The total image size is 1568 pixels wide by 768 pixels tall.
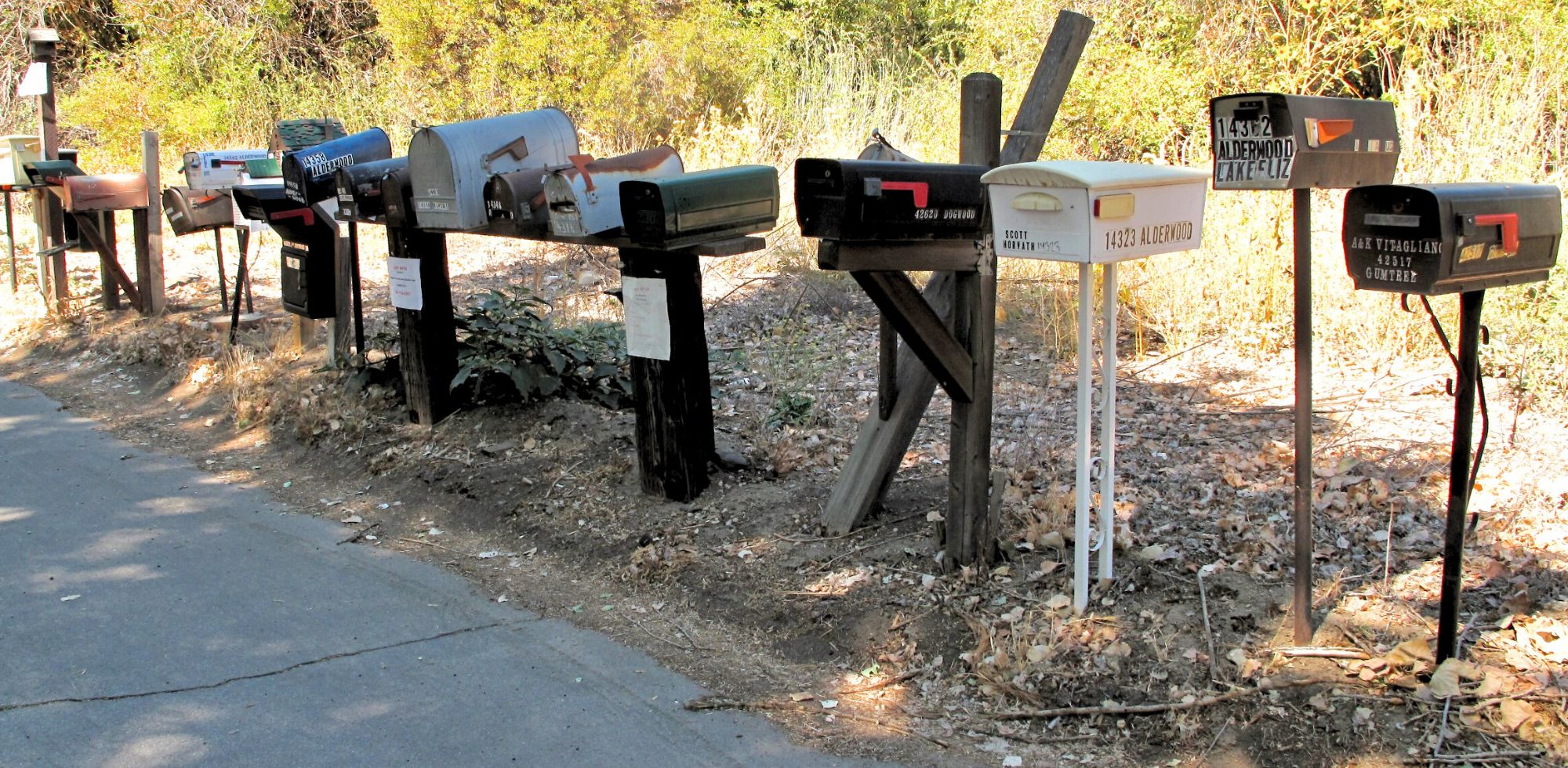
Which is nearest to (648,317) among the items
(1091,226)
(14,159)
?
(1091,226)

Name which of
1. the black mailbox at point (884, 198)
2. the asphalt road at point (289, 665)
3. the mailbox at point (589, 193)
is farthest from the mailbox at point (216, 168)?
the black mailbox at point (884, 198)

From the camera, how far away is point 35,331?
345 inches

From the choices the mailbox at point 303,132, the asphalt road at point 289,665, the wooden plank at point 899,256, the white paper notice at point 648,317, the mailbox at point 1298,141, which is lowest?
the asphalt road at point 289,665

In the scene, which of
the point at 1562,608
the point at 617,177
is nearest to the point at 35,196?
the point at 617,177

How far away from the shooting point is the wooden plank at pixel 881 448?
412 cm

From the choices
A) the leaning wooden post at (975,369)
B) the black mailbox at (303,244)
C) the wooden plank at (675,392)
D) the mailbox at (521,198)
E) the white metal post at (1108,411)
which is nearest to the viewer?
the white metal post at (1108,411)

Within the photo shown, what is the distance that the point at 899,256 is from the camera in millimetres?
3580

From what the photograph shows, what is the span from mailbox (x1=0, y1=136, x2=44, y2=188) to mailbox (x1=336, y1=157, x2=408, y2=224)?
4929 mm

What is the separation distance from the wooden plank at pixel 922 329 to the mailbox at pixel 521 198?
171 cm

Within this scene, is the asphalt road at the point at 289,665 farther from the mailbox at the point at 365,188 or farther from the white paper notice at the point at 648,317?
the mailbox at the point at 365,188

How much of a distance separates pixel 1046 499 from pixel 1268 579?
0.77m

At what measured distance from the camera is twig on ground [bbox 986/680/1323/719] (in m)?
3.09

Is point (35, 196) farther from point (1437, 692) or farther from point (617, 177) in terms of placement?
point (1437, 692)

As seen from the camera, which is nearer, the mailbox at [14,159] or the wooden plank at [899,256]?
the wooden plank at [899,256]
